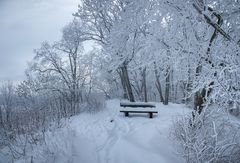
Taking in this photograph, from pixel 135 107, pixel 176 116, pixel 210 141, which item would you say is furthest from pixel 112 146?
pixel 135 107

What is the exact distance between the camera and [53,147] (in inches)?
201

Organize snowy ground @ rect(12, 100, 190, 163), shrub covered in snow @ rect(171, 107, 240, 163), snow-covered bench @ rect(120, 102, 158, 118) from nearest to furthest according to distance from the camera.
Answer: shrub covered in snow @ rect(171, 107, 240, 163)
snowy ground @ rect(12, 100, 190, 163)
snow-covered bench @ rect(120, 102, 158, 118)

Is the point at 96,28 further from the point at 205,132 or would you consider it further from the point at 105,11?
the point at 205,132

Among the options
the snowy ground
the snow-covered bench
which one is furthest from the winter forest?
the snow-covered bench

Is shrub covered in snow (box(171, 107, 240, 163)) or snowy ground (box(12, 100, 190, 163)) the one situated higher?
shrub covered in snow (box(171, 107, 240, 163))

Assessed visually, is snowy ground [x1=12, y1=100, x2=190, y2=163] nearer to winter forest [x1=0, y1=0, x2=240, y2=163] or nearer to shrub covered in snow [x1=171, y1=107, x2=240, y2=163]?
winter forest [x1=0, y1=0, x2=240, y2=163]

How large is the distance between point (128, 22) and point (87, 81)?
75.6ft

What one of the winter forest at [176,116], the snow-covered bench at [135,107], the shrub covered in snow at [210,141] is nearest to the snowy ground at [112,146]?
the winter forest at [176,116]

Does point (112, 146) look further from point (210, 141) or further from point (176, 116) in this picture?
point (210, 141)

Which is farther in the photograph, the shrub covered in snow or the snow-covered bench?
the snow-covered bench

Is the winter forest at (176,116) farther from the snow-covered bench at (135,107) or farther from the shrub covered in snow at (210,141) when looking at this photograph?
the snow-covered bench at (135,107)

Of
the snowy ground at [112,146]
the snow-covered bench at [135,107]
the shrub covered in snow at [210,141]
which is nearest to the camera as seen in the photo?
the shrub covered in snow at [210,141]

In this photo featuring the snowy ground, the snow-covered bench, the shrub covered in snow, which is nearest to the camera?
the shrub covered in snow

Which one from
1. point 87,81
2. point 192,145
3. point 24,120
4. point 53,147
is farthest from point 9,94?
point 192,145
